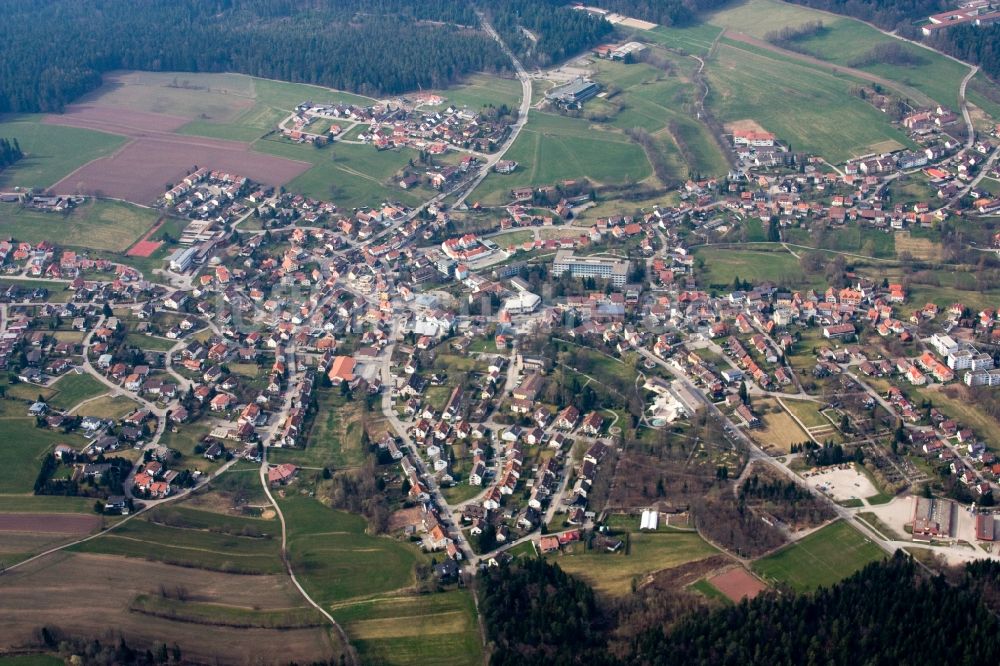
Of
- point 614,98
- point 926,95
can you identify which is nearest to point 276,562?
point 614,98

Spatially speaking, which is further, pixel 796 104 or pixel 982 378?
pixel 796 104

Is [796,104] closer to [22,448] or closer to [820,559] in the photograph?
[820,559]

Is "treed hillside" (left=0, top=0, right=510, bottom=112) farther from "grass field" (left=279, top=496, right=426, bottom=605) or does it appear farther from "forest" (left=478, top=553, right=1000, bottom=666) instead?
"forest" (left=478, top=553, right=1000, bottom=666)

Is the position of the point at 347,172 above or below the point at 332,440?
above

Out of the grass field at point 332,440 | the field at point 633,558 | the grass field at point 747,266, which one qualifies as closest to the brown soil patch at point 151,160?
the grass field at point 332,440

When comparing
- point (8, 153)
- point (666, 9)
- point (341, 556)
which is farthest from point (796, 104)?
point (8, 153)

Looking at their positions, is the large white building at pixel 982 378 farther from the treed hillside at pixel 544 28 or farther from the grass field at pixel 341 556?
the treed hillside at pixel 544 28
